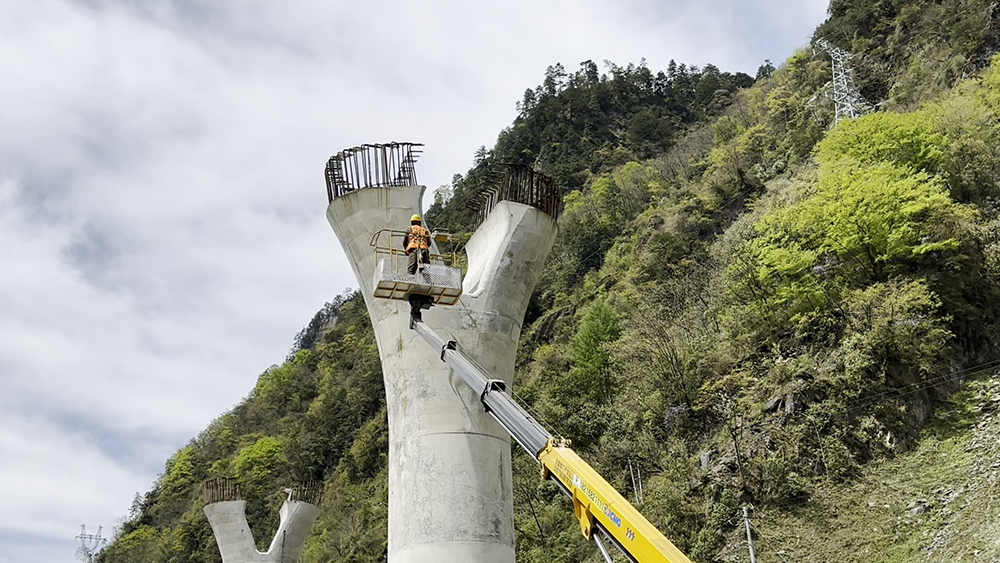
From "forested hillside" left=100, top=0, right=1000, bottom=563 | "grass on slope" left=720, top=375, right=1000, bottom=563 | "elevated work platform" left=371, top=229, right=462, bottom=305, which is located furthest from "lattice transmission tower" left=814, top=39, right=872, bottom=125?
"elevated work platform" left=371, top=229, right=462, bottom=305

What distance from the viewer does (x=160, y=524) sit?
7888 cm

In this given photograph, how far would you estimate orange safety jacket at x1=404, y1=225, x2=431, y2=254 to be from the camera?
11.3 meters

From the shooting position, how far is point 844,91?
149 ft

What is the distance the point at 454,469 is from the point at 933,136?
2674cm

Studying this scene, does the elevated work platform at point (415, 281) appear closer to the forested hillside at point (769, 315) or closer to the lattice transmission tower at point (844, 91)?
the forested hillside at point (769, 315)

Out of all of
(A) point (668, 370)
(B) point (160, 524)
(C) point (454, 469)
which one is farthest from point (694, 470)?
Answer: (B) point (160, 524)

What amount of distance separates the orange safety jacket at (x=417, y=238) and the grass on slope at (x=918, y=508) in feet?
44.5

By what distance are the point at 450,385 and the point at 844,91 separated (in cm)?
4038

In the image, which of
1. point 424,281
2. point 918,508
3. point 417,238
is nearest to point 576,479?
point 424,281

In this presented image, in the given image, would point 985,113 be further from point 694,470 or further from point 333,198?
point 333,198

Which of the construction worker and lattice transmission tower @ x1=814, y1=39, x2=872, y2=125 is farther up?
lattice transmission tower @ x1=814, y1=39, x2=872, y2=125

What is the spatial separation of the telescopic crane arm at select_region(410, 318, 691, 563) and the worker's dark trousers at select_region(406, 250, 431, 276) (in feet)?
2.15

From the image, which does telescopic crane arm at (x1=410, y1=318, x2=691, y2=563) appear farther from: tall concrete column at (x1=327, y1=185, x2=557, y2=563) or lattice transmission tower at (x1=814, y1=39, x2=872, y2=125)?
lattice transmission tower at (x1=814, y1=39, x2=872, y2=125)

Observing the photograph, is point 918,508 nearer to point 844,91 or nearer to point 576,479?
point 576,479
